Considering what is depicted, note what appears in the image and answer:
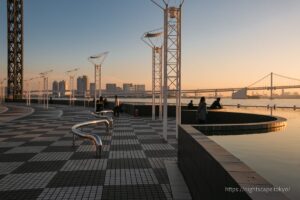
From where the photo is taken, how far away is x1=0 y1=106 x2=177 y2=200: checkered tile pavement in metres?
5.59

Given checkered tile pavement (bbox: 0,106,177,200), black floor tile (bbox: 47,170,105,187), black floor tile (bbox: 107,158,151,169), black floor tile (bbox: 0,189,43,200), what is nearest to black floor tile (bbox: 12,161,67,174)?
checkered tile pavement (bbox: 0,106,177,200)

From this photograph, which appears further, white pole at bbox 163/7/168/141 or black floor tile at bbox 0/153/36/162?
white pole at bbox 163/7/168/141

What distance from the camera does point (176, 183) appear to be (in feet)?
19.7

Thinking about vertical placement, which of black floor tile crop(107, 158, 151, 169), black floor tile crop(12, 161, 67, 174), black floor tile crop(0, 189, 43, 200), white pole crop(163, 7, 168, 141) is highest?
white pole crop(163, 7, 168, 141)

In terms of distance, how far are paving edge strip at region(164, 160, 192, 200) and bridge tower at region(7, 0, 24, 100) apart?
70.0m

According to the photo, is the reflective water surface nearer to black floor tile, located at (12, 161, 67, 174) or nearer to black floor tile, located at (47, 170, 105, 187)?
black floor tile, located at (47, 170, 105, 187)

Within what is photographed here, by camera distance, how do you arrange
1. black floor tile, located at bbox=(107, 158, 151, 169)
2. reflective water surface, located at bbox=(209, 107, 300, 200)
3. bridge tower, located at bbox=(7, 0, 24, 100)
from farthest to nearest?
bridge tower, located at bbox=(7, 0, 24, 100) → black floor tile, located at bbox=(107, 158, 151, 169) → reflective water surface, located at bbox=(209, 107, 300, 200)

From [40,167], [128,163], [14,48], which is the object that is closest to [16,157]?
[40,167]

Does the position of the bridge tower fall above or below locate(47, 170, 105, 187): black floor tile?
above

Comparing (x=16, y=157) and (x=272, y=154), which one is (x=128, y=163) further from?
(x=272, y=154)

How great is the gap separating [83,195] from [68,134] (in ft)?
27.3

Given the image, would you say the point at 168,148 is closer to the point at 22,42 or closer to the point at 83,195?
the point at 83,195

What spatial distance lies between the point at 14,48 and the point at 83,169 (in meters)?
70.2

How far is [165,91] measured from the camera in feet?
36.6
